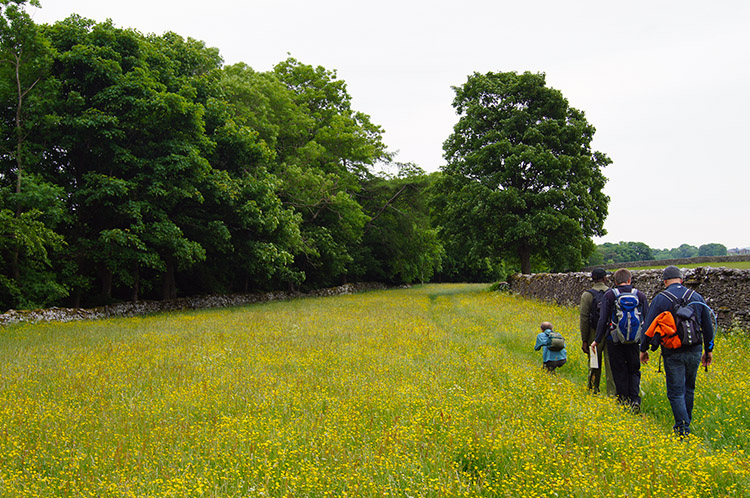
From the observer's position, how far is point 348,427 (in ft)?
16.4

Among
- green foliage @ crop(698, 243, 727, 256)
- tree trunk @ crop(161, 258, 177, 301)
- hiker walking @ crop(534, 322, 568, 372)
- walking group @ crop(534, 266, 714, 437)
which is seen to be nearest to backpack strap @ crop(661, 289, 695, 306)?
walking group @ crop(534, 266, 714, 437)

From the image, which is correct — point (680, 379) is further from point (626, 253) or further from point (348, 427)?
point (626, 253)

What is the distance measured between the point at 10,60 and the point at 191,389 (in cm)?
1875

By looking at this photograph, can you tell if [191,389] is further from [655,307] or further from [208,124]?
[208,124]

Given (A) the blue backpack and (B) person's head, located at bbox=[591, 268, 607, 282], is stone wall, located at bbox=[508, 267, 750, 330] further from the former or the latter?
(A) the blue backpack

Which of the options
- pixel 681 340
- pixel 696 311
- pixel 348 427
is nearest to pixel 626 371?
pixel 681 340

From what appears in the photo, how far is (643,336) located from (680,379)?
63 centimetres

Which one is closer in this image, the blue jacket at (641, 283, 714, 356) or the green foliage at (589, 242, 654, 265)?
the blue jacket at (641, 283, 714, 356)

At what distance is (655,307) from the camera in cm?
554

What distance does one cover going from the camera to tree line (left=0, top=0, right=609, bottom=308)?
17.1 metres

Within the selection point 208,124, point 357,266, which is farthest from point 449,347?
point 357,266

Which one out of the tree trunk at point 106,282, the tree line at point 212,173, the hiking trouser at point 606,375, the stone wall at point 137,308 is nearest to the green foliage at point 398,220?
the tree line at point 212,173

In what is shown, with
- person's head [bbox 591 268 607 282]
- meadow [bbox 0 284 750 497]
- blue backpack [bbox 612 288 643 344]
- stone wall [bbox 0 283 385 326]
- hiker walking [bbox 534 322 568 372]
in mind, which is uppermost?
person's head [bbox 591 268 607 282]

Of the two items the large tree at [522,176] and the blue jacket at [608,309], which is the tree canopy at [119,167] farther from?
the blue jacket at [608,309]
